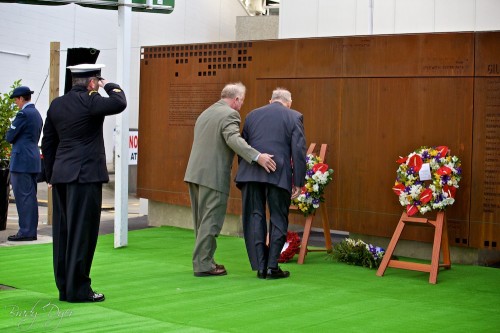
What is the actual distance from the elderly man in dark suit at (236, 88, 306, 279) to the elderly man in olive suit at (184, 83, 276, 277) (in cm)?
17

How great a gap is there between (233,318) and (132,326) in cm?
81

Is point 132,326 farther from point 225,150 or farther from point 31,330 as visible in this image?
point 225,150

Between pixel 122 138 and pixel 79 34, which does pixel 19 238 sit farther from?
pixel 79 34

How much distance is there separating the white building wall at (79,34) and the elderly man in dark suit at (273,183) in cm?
1025

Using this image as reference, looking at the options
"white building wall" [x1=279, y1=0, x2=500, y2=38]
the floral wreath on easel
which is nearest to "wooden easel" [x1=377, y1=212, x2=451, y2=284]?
the floral wreath on easel

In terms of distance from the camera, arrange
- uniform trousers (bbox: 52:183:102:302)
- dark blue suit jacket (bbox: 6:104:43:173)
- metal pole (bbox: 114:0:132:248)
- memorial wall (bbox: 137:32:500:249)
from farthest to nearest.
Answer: dark blue suit jacket (bbox: 6:104:43:173)
metal pole (bbox: 114:0:132:248)
memorial wall (bbox: 137:32:500:249)
uniform trousers (bbox: 52:183:102:302)

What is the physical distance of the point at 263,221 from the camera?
30.8ft

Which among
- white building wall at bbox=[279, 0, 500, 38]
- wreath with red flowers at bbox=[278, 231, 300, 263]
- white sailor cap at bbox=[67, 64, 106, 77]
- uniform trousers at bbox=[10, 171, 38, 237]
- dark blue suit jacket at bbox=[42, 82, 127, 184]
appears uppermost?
white building wall at bbox=[279, 0, 500, 38]

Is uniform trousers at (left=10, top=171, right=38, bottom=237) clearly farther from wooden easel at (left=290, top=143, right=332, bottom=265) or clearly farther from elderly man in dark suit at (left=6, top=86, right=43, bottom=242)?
wooden easel at (left=290, top=143, right=332, bottom=265)

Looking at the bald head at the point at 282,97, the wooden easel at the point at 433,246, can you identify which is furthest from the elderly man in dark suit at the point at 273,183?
the wooden easel at the point at 433,246

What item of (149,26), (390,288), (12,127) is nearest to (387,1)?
(12,127)

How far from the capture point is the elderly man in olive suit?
932 centimetres

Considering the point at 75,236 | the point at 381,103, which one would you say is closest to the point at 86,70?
the point at 75,236

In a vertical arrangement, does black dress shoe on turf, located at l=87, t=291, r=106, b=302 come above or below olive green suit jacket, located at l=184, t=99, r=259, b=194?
below
